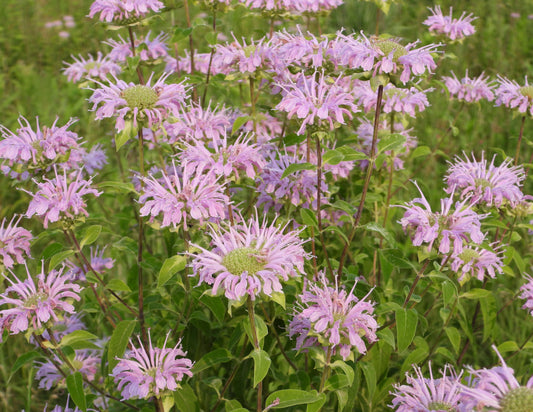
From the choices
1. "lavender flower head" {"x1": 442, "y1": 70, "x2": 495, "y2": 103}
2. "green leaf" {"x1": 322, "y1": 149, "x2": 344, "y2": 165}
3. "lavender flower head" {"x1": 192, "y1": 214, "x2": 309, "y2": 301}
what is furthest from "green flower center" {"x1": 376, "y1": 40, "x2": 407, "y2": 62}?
"lavender flower head" {"x1": 442, "y1": 70, "x2": 495, "y2": 103}

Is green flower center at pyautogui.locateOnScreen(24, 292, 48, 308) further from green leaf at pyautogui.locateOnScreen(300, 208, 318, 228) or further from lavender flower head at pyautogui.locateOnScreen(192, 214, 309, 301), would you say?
green leaf at pyautogui.locateOnScreen(300, 208, 318, 228)

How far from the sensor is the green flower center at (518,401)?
1.29 meters

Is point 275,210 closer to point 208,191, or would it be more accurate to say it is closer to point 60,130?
point 208,191

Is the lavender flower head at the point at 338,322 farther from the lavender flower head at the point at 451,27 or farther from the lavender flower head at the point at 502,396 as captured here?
the lavender flower head at the point at 451,27

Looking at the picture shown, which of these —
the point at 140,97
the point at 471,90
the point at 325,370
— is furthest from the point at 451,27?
the point at 325,370

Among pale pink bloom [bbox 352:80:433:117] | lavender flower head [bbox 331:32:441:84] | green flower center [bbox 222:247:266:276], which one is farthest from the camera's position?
pale pink bloom [bbox 352:80:433:117]

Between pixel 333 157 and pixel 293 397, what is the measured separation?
0.90 meters

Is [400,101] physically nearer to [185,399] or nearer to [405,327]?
[405,327]

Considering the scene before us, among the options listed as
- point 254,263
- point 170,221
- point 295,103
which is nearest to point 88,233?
point 170,221

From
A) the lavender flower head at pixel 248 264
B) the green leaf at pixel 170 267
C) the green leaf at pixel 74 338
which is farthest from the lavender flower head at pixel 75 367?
the lavender flower head at pixel 248 264

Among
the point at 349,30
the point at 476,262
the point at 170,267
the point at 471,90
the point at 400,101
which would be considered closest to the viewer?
the point at 170,267

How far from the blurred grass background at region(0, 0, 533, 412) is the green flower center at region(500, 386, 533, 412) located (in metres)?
3.15

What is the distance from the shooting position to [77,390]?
208 centimetres

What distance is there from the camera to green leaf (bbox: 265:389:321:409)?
182 cm
